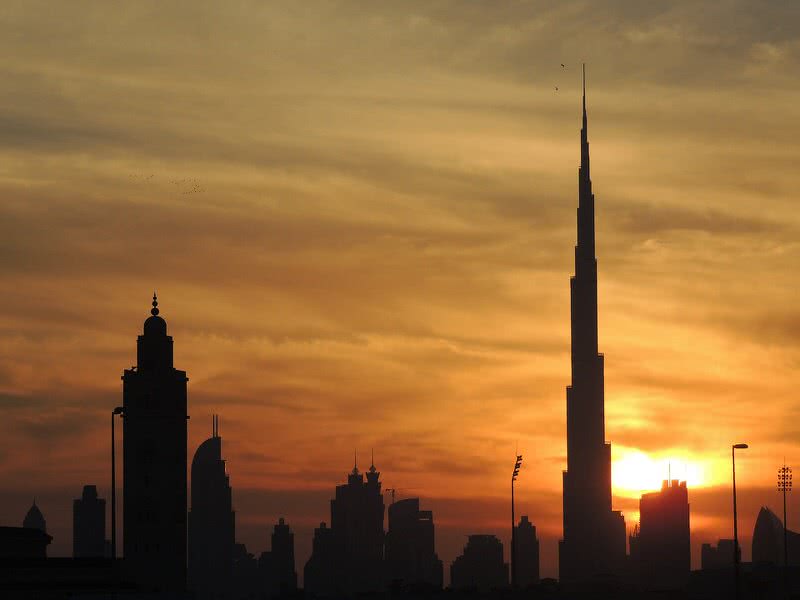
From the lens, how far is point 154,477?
148375 mm

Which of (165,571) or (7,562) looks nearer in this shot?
(7,562)

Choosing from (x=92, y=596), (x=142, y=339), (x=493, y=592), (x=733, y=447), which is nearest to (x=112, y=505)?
(x=92, y=596)

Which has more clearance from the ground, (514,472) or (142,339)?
(142,339)

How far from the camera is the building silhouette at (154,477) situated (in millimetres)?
148125

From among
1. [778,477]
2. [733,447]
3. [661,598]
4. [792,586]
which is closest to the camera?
[733,447]

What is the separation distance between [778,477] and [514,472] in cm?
4572

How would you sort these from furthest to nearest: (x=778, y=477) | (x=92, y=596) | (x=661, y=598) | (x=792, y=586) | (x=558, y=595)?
(x=792, y=586)
(x=778, y=477)
(x=558, y=595)
(x=661, y=598)
(x=92, y=596)

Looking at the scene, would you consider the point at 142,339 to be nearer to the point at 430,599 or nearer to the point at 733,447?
the point at 430,599

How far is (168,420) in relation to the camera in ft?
492

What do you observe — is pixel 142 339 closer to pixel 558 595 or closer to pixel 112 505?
pixel 558 595

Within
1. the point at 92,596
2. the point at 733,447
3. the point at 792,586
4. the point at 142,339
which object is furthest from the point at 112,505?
the point at 792,586

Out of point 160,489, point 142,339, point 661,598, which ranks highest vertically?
point 142,339

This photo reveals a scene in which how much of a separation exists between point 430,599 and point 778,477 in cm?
5019

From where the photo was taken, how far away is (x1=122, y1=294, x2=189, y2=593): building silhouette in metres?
148
